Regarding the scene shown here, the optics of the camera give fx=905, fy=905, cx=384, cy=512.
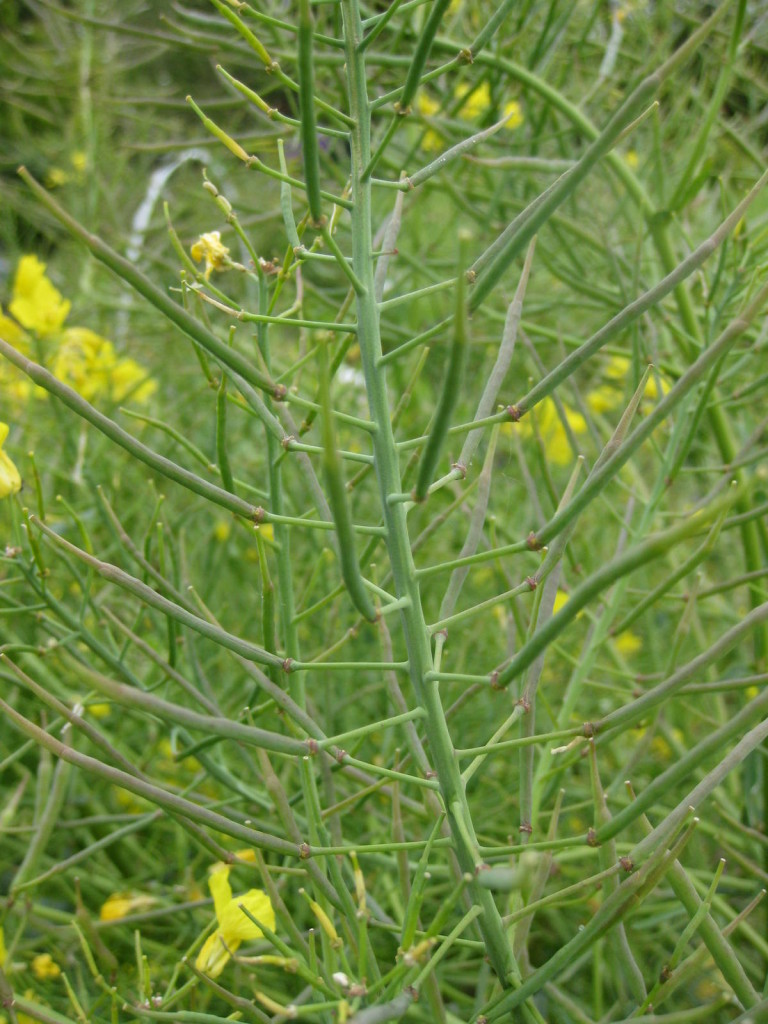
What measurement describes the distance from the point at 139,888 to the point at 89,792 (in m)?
0.10

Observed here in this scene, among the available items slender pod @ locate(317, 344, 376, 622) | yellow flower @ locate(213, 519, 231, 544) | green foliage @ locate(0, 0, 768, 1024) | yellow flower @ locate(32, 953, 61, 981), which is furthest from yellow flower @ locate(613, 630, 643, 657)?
slender pod @ locate(317, 344, 376, 622)

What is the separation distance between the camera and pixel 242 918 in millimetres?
362

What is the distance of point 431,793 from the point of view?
349 mm

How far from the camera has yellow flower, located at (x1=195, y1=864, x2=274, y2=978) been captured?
36 cm

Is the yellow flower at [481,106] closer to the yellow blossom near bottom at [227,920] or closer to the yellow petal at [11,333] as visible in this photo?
the yellow petal at [11,333]

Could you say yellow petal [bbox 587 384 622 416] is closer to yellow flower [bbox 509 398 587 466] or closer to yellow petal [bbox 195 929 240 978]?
yellow flower [bbox 509 398 587 466]

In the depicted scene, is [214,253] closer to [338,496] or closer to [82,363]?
[338,496]

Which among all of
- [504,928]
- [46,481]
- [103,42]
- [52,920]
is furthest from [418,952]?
[103,42]

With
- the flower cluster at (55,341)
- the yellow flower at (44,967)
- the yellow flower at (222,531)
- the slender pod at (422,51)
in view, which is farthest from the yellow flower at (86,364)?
the slender pod at (422,51)

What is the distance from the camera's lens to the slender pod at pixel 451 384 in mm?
196

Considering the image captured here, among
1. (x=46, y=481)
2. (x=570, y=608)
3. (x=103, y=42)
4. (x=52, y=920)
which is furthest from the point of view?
(x=103, y=42)

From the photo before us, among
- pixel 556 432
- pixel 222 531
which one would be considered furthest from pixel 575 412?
pixel 222 531

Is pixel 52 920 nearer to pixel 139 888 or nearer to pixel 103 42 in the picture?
pixel 139 888

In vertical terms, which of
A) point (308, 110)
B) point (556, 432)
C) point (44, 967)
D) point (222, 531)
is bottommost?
point (44, 967)
